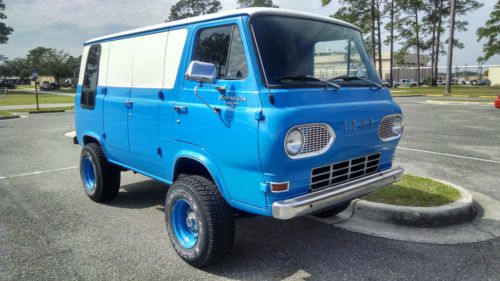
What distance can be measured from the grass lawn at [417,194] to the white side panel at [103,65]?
3.86 metres

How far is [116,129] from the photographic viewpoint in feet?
16.4

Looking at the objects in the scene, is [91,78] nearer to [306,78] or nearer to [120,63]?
[120,63]

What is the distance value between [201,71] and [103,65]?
8.94 feet

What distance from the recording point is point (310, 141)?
321 cm

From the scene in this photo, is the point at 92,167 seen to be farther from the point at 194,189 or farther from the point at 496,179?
the point at 496,179

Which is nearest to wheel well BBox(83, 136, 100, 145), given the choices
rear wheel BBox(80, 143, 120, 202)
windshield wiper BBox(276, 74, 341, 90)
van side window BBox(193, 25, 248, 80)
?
rear wheel BBox(80, 143, 120, 202)

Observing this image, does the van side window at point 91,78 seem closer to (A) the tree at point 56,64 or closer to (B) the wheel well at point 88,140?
(B) the wheel well at point 88,140

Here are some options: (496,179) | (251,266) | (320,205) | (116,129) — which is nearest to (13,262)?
(116,129)

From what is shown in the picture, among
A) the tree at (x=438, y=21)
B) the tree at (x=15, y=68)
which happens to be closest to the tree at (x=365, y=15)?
the tree at (x=438, y=21)

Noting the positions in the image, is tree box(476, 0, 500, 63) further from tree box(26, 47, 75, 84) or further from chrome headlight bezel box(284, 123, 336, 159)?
tree box(26, 47, 75, 84)

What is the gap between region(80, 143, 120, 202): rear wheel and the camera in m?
5.46

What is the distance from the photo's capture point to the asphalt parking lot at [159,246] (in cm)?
357

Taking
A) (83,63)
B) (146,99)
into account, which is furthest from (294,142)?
(83,63)

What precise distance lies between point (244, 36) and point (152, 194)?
12.1 ft
